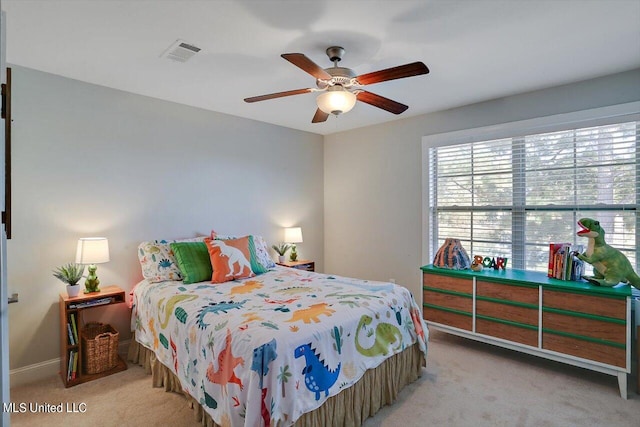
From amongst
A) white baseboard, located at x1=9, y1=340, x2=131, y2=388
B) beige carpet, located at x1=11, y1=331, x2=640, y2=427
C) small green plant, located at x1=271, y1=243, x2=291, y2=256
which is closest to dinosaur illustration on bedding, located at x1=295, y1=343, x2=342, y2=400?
beige carpet, located at x1=11, y1=331, x2=640, y2=427

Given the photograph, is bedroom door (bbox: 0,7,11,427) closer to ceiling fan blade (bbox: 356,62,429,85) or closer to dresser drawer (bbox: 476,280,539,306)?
ceiling fan blade (bbox: 356,62,429,85)

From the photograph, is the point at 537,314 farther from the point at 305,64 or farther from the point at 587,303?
the point at 305,64

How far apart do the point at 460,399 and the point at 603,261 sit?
5.16 feet

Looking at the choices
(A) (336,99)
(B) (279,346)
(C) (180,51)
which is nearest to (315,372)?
(B) (279,346)

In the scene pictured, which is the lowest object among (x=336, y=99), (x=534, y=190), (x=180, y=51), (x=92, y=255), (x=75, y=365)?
(x=75, y=365)

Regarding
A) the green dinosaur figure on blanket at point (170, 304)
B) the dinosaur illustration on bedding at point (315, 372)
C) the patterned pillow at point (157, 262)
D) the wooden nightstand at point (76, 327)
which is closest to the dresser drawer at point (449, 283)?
the dinosaur illustration on bedding at point (315, 372)

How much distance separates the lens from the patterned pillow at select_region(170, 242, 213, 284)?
9.96 feet

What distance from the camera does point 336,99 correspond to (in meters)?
2.30

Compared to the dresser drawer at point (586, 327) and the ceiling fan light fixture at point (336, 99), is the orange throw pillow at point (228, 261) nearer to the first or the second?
the ceiling fan light fixture at point (336, 99)

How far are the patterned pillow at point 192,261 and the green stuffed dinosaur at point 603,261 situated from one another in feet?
10.5

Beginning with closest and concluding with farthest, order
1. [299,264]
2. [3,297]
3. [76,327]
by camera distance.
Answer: [3,297]
[76,327]
[299,264]

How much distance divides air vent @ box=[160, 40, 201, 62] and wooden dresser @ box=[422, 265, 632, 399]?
9.47 feet

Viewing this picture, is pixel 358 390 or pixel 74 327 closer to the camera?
pixel 358 390

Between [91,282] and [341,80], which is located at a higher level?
[341,80]
